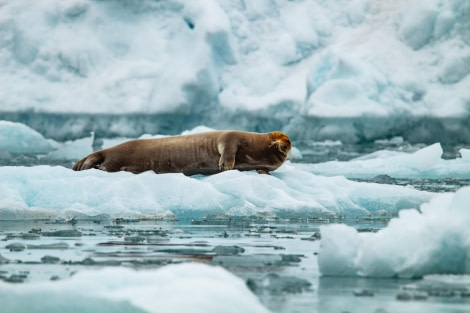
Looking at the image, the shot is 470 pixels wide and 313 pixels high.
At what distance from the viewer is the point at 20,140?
15695mm

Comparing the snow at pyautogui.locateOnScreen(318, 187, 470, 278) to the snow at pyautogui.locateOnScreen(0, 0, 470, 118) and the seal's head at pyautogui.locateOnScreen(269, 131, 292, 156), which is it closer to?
the seal's head at pyautogui.locateOnScreen(269, 131, 292, 156)

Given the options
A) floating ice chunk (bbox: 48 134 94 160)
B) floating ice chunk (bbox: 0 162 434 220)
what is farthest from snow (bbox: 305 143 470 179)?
floating ice chunk (bbox: 48 134 94 160)

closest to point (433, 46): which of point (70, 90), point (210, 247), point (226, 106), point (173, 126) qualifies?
point (226, 106)

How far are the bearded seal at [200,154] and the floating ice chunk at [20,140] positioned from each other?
7557 millimetres

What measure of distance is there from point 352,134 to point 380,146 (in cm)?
104

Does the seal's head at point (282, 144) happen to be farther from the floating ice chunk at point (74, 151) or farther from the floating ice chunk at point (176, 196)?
the floating ice chunk at point (74, 151)

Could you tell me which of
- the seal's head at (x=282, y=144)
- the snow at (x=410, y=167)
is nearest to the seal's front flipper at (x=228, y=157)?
the seal's head at (x=282, y=144)

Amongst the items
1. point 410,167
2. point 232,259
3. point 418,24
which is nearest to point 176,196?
point 232,259

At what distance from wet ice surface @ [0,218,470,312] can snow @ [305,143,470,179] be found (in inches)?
210

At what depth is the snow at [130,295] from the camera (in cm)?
292

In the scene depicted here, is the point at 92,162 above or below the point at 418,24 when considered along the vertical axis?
below

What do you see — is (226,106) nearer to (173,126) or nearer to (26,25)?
(173,126)

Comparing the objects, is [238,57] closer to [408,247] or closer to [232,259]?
[232,259]

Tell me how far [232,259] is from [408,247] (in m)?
0.95
